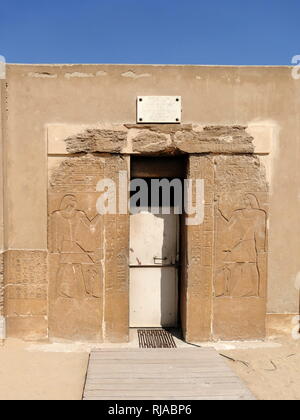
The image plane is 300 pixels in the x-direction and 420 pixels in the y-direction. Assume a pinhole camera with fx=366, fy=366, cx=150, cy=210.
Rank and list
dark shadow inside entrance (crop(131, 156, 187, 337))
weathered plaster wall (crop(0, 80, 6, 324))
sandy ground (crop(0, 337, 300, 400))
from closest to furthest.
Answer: sandy ground (crop(0, 337, 300, 400)), weathered plaster wall (crop(0, 80, 6, 324)), dark shadow inside entrance (crop(131, 156, 187, 337))

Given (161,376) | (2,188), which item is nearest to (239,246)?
(161,376)

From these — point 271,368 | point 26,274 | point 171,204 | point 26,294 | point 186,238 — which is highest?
point 171,204

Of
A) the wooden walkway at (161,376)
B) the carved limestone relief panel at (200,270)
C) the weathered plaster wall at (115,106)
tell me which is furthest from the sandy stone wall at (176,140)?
the wooden walkway at (161,376)

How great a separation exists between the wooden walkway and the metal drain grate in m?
0.26

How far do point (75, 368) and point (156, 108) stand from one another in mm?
3155

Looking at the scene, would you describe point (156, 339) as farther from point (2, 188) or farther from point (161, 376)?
point (2, 188)

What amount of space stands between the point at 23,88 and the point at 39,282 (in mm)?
2408

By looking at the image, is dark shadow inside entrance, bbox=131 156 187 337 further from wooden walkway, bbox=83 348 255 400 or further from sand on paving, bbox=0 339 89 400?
sand on paving, bbox=0 339 89 400

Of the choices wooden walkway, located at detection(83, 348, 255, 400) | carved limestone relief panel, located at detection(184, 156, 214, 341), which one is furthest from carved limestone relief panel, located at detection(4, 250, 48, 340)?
carved limestone relief panel, located at detection(184, 156, 214, 341)

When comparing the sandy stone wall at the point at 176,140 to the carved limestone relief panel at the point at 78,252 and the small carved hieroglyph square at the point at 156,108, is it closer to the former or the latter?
the small carved hieroglyph square at the point at 156,108

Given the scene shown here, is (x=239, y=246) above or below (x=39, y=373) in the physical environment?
above

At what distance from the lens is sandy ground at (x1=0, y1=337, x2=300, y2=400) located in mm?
3518

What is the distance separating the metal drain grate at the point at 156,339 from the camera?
460 cm

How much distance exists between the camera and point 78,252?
4.59 meters
